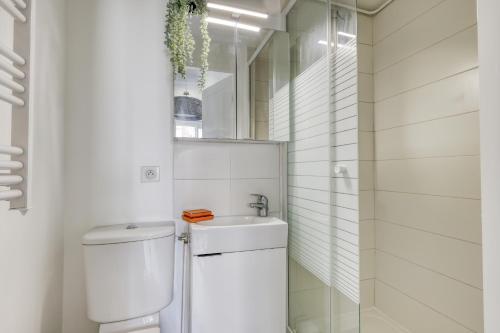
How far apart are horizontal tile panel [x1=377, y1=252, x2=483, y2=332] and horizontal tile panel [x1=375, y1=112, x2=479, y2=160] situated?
2.47 feet

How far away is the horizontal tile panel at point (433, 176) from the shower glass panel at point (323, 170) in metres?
0.80

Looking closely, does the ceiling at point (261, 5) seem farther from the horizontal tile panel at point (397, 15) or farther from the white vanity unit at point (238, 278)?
the white vanity unit at point (238, 278)

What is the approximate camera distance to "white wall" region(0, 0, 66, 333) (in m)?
0.81

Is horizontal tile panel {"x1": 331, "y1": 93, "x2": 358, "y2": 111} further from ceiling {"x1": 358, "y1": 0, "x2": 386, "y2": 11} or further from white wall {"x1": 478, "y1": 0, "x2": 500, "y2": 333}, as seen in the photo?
ceiling {"x1": 358, "y1": 0, "x2": 386, "y2": 11}

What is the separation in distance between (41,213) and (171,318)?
0.88 m

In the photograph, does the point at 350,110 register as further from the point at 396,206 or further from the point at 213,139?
the point at 396,206

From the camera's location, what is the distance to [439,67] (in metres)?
1.55

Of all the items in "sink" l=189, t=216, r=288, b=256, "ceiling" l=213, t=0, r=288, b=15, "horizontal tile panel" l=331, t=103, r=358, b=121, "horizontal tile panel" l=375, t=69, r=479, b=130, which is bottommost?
"sink" l=189, t=216, r=288, b=256

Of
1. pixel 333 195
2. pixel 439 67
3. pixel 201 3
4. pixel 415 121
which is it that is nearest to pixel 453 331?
pixel 333 195

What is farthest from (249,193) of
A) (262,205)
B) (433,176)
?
(433,176)

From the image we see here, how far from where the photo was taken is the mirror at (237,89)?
1.51 m

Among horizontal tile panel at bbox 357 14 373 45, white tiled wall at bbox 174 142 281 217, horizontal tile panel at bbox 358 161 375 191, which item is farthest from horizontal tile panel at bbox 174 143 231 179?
horizontal tile panel at bbox 357 14 373 45

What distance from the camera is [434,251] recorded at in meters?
1.59

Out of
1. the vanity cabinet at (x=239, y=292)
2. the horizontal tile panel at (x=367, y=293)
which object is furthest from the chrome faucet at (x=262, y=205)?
the horizontal tile panel at (x=367, y=293)
